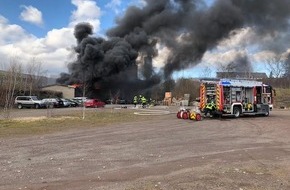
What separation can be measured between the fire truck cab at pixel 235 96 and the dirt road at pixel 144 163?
13017 millimetres

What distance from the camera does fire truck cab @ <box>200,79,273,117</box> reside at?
96.9 feet

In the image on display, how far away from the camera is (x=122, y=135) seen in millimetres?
17281

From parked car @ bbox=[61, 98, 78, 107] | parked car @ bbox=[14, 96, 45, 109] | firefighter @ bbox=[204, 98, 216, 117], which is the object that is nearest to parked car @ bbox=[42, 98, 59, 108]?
parked car @ bbox=[14, 96, 45, 109]

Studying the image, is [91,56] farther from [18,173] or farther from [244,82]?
[18,173]

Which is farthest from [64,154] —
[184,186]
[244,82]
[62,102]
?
[62,102]

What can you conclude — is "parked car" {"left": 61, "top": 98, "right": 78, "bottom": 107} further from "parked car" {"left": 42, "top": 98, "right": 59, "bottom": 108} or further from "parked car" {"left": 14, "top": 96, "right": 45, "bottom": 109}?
"parked car" {"left": 14, "top": 96, "right": 45, "bottom": 109}

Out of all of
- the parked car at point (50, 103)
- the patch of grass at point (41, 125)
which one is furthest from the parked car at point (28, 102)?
the patch of grass at point (41, 125)

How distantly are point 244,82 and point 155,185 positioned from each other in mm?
24604

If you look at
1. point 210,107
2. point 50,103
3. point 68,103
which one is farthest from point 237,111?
point 68,103

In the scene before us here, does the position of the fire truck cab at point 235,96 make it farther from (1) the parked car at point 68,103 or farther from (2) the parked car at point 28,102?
(1) the parked car at point 68,103

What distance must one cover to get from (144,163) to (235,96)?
21278 millimetres

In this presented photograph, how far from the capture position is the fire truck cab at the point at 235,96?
29.5 m

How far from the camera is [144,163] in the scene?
1036 cm

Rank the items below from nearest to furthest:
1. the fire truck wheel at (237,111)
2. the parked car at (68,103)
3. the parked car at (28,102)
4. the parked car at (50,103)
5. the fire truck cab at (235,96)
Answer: the fire truck cab at (235,96)
the fire truck wheel at (237,111)
the parked car at (50,103)
the parked car at (28,102)
the parked car at (68,103)
